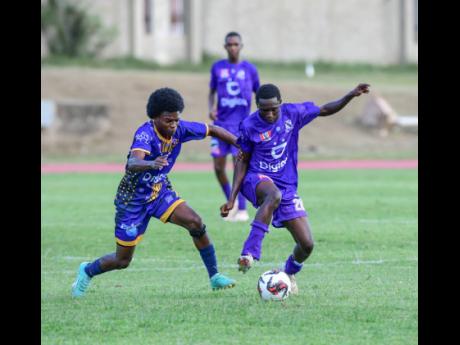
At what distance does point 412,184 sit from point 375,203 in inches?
122

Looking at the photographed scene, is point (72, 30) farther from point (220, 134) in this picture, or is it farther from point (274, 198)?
point (274, 198)

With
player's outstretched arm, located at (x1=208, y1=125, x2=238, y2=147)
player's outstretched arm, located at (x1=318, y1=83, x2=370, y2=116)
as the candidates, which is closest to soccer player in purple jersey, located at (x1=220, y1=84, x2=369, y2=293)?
player's outstretched arm, located at (x1=318, y1=83, x2=370, y2=116)

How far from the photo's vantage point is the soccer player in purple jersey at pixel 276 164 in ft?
29.7

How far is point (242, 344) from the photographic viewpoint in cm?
720

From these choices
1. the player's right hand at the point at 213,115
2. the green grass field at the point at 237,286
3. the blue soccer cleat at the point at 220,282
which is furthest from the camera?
the player's right hand at the point at 213,115

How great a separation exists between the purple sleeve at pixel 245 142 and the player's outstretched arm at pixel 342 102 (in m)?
0.72

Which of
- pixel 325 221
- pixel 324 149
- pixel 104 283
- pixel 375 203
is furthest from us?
pixel 324 149

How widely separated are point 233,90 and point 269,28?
89.9 ft

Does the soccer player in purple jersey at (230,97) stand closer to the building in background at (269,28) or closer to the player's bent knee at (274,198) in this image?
the player's bent knee at (274,198)

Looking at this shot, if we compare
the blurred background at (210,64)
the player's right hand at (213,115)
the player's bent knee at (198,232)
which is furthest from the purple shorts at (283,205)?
the blurred background at (210,64)

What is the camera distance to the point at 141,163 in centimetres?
854

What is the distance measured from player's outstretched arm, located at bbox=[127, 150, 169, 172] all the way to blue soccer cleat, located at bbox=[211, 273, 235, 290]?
121 cm

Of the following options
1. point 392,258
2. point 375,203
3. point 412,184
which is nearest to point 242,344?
point 392,258
